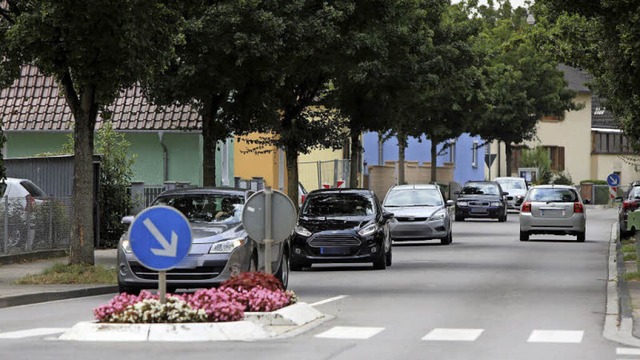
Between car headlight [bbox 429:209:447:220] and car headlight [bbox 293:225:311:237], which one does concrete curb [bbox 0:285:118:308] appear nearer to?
car headlight [bbox 293:225:311:237]

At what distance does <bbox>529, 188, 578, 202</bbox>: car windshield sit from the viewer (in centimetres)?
3906

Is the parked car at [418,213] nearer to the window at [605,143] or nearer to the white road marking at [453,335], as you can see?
the white road marking at [453,335]

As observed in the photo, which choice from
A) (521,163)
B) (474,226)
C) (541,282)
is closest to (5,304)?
(541,282)

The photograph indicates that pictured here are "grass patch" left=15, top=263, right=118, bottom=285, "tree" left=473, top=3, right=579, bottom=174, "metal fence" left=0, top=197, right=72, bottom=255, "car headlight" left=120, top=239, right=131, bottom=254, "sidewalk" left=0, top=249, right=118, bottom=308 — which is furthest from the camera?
"tree" left=473, top=3, right=579, bottom=174

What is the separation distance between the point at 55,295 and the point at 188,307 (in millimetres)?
6267

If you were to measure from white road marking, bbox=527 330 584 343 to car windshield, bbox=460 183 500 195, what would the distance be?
4176 centimetres

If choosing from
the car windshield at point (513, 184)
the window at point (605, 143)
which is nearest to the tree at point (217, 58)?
the car windshield at point (513, 184)

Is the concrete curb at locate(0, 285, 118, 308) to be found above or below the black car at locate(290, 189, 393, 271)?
below

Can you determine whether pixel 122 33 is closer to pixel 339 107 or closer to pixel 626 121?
pixel 626 121

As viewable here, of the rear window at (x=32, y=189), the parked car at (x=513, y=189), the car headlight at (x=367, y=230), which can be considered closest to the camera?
the car headlight at (x=367, y=230)

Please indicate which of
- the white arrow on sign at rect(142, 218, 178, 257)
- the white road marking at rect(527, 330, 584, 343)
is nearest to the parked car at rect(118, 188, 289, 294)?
the white arrow on sign at rect(142, 218, 178, 257)

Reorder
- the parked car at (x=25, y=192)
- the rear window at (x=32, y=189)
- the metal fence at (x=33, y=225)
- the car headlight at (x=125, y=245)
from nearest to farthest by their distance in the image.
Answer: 1. the car headlight at (x=125, y=245)
2. the metal fence at (x=33, y=225)
3. the parked car at (x=25, y=192)
4. the rear window at (x=32, y=189)

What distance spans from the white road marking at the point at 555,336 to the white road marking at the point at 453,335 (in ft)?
1.91

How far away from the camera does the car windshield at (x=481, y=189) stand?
2242 inches
